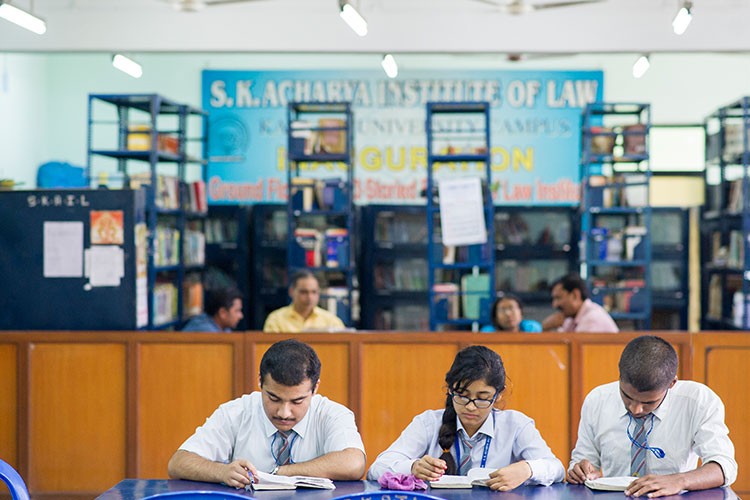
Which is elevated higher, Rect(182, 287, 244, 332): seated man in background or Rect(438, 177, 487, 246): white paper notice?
Rect(438, 177, 487, 246): white paper notice

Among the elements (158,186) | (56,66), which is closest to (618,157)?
(158,186)

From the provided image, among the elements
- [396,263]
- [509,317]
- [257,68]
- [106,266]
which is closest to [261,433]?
[106,266]

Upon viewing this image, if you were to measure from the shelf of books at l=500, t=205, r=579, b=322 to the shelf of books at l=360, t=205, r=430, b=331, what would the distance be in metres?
0.81

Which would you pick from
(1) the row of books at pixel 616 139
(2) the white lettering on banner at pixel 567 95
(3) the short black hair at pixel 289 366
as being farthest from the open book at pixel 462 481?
(2) the white lettering on banner at pixel 567 95

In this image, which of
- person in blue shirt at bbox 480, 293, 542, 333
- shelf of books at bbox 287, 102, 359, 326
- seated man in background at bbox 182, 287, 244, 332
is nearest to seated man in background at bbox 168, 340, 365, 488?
seated man in background at bbox 182, 287, 244, 332

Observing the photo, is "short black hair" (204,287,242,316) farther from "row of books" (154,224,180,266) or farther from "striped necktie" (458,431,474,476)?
"striped necktie" (458,431,474,476)

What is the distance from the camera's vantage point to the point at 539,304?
31.9 ft

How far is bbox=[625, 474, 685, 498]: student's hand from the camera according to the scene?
113 inches

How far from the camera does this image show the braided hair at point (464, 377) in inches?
126

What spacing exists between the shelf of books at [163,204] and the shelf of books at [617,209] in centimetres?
377

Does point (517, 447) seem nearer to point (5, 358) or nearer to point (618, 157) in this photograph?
point (5, 358)

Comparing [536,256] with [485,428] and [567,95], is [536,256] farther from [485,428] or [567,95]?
[485,428]

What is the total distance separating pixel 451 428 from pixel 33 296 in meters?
3.49

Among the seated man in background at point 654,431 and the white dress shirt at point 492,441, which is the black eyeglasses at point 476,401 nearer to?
the white dress shirt at point 492,441
